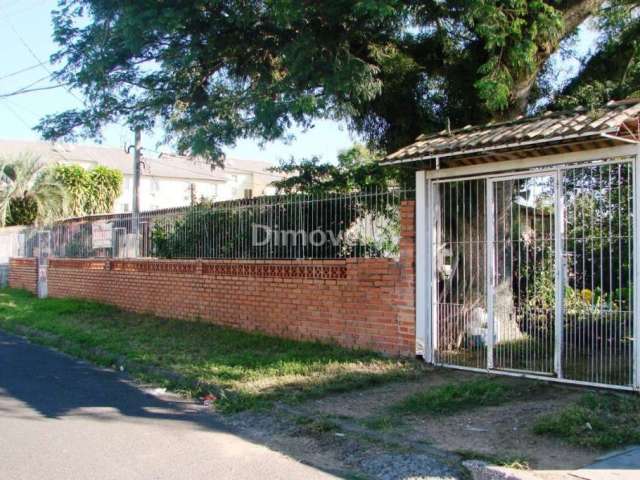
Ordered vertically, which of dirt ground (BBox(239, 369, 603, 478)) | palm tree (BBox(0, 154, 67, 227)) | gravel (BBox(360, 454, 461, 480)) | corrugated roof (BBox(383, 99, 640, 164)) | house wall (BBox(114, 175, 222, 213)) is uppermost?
house wall (BBox(114, 175, 222, 213))

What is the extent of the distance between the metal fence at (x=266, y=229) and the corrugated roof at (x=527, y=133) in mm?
1170

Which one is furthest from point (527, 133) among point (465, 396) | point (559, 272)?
point (465, 396)

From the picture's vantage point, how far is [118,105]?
1198cm

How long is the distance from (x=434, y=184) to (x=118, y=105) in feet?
20.3

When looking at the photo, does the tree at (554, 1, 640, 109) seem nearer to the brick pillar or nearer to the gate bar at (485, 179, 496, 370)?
the gate bar at (485, 179, 496, 370)

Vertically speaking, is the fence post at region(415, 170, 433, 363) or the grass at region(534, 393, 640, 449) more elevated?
the fence post at region(415, 170, 433, 363)

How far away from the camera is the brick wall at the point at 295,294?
9.35 m

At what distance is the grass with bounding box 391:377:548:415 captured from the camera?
22.7 ft

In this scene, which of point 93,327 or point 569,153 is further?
point 93,327

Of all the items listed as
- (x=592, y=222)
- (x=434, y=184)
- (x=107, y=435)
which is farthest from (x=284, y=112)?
(x=107, y=435)

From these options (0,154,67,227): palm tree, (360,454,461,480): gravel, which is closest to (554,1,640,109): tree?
(360,454,461,480): gravel

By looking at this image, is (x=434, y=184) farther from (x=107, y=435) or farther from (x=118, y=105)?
(x=118, y=105)

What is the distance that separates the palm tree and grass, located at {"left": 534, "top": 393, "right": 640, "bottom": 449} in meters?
23.1

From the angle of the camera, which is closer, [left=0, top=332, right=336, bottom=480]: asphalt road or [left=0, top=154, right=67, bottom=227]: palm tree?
[left=0, top=332, right=336, bottom=480]: asphalt road
